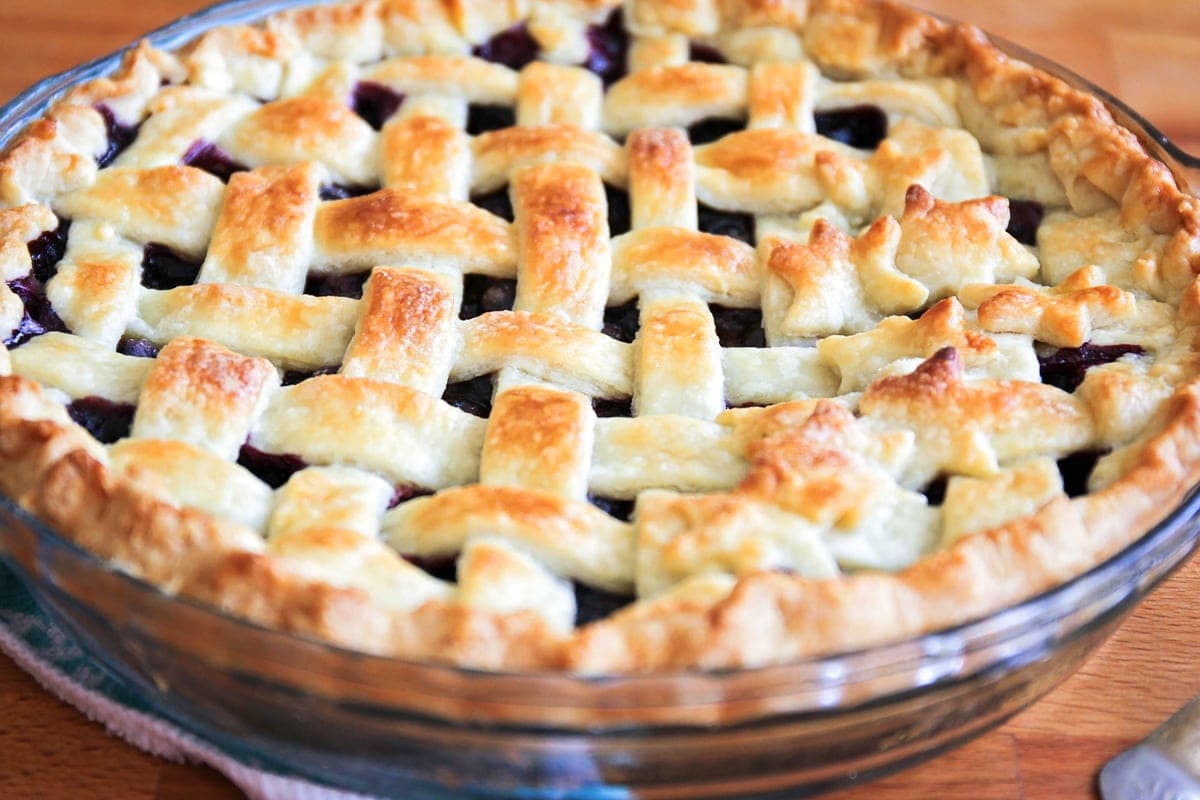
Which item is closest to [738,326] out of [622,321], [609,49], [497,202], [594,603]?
[622,321]

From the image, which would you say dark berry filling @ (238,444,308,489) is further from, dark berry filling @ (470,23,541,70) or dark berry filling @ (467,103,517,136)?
dark berry filling @ (470,23,541,70)

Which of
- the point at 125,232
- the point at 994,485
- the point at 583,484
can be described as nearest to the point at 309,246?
the point at 125,232

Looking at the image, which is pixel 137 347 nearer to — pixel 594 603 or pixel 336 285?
pixel 336 285

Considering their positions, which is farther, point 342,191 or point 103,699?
point 342,191

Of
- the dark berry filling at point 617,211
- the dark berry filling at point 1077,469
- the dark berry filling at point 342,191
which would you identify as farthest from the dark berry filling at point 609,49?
the dark berry filling at point 1077,469

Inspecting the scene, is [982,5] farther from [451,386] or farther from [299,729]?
[299,729]

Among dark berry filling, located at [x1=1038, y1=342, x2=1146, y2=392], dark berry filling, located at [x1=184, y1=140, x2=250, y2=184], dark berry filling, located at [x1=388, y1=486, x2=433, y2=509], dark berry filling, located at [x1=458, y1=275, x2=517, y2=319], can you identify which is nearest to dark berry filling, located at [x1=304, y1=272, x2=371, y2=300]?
dark berry filling, located at [x1=458, y1=275, x2=517, y2=319]
